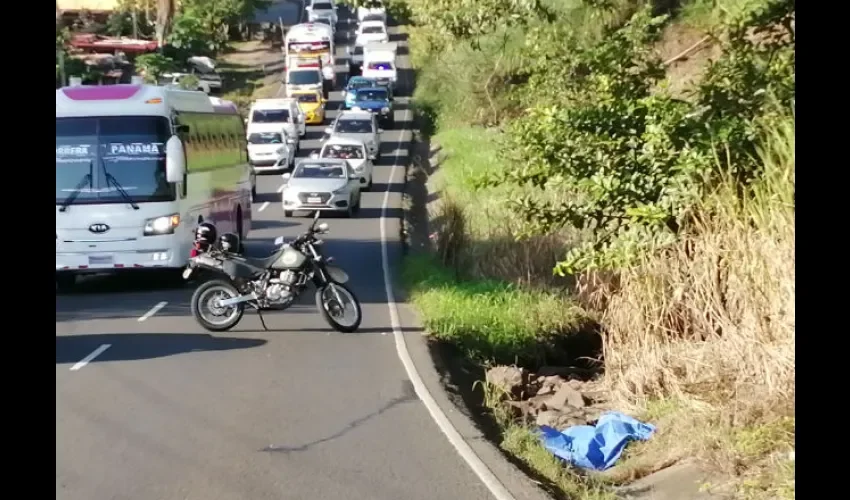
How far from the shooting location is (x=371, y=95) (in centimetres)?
5506

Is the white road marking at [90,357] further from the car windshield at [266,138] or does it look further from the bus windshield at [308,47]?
the bus windshield at [308,47]

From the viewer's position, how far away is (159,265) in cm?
1875

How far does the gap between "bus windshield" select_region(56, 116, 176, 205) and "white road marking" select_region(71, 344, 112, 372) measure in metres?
4.81

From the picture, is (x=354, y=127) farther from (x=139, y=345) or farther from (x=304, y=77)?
(x=139, y=345)

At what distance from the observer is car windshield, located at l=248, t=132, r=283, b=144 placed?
139 feet

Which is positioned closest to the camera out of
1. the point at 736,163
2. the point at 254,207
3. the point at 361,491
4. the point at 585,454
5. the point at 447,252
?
the point at 361,491

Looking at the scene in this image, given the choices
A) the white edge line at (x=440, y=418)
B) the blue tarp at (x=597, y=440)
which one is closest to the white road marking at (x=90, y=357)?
the white edge line at (x=440, y=418)

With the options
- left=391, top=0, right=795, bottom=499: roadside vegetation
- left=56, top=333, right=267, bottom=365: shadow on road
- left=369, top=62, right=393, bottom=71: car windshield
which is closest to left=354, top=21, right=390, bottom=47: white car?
left=369, top=62, right=393, bottom=71: car windshield

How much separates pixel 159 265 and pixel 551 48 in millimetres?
6839

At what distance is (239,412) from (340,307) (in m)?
4.54

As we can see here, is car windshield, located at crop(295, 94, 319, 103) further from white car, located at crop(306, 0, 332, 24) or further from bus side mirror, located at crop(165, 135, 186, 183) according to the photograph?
bus side mirror, located at crop(165, 135, 186, 183)

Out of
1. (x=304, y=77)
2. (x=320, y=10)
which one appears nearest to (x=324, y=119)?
(x=304, y=77)
